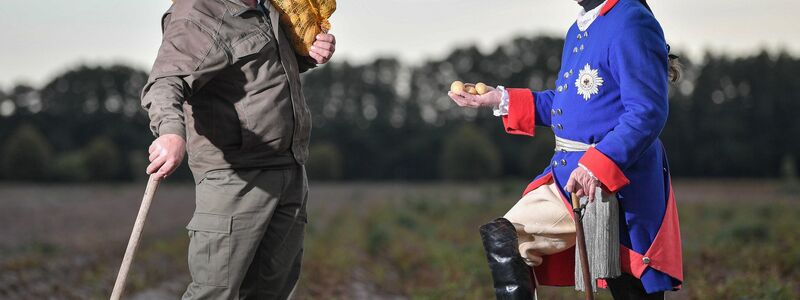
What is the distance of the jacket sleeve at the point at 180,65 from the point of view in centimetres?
329

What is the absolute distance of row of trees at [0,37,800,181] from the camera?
145 feet

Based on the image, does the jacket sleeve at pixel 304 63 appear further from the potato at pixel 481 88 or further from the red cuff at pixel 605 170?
the red cuff at pixel 605 170

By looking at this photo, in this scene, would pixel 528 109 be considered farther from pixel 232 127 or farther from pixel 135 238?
pixel 135 238

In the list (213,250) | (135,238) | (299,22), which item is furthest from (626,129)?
(135,238)

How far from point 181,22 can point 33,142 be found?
46791 millimetres

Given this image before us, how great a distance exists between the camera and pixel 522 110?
13.1 feet

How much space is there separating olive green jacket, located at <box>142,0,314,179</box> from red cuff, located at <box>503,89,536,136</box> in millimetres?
909

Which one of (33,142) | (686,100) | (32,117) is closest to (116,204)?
(33,142)

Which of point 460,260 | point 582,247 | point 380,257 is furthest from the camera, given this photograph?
point 380,257

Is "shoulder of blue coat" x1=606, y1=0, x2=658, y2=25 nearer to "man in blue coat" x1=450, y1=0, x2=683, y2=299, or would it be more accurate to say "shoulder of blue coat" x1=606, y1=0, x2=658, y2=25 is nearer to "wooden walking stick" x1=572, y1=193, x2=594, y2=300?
"man in blue coat" x1=450, y1=0, x2=683, y2=299

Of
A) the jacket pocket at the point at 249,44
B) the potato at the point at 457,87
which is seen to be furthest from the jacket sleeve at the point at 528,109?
the jacket pocket at the point at 249,44

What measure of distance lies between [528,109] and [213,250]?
143 centimetres

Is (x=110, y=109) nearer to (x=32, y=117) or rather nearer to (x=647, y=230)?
(x=32, y=117)

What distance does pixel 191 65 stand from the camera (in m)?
3.43
